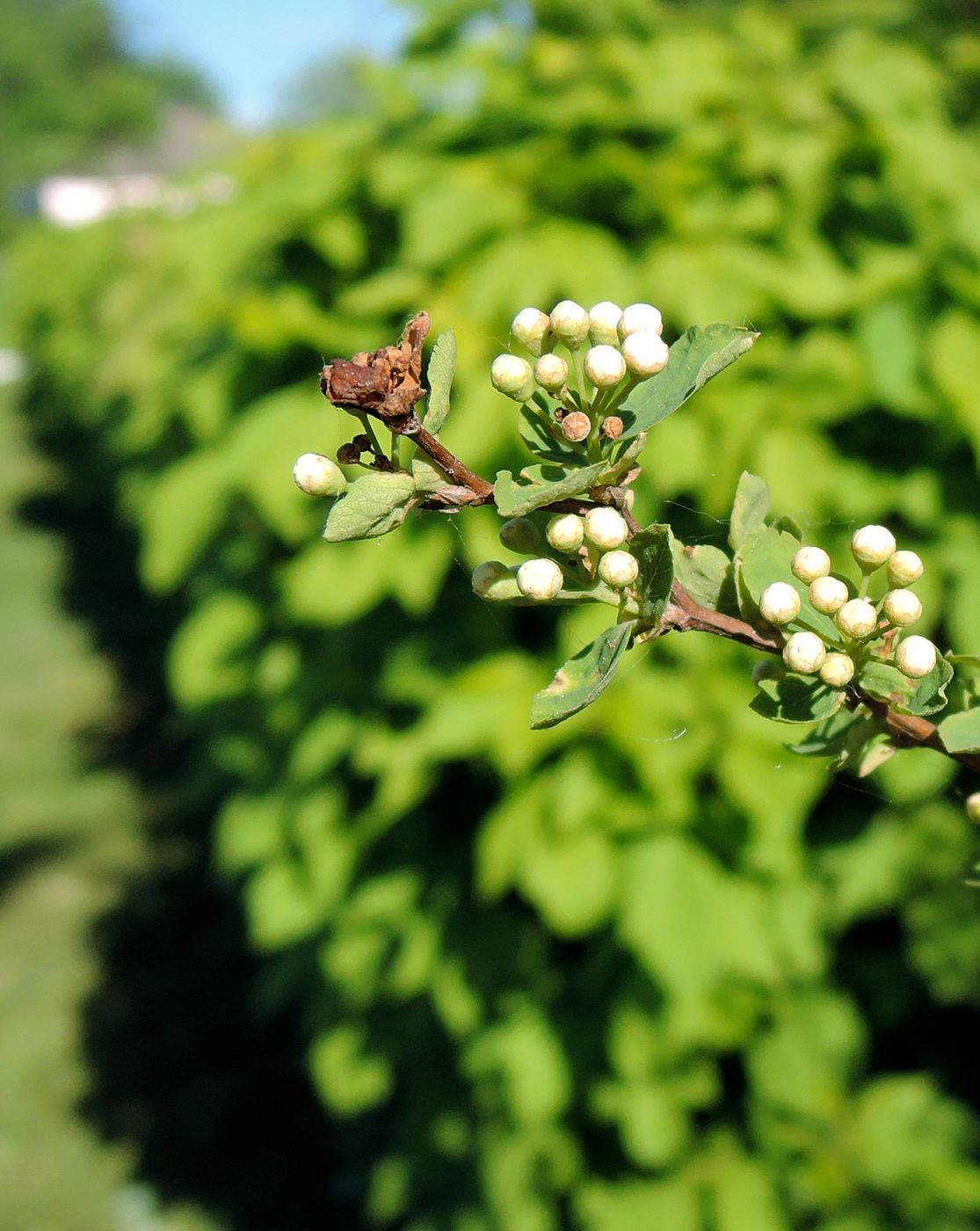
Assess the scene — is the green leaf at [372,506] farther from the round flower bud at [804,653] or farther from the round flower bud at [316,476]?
the round flower bud at [804,653]

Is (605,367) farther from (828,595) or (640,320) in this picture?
(828,595)

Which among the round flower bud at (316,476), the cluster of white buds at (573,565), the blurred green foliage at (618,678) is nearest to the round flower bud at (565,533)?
the cluster of white buds at (573,565)

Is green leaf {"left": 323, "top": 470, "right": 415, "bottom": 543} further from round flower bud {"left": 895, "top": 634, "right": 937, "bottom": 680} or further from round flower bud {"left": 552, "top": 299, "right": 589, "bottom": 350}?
round flower bud {"left": 895, "top": 634, "right": 937, "bottom": 680}

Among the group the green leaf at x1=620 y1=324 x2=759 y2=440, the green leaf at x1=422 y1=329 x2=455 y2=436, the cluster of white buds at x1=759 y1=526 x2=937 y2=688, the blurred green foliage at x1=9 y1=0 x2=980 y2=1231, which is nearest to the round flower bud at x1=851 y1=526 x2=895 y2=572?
the cluster of white buds at x1=759 y1=526 x2=937 y2=688

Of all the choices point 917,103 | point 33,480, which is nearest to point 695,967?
point 917,103

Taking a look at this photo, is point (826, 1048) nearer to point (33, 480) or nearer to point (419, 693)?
point (419, 693)

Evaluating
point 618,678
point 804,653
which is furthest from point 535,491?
point 618,678

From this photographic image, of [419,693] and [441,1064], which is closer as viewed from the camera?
[419,693]
